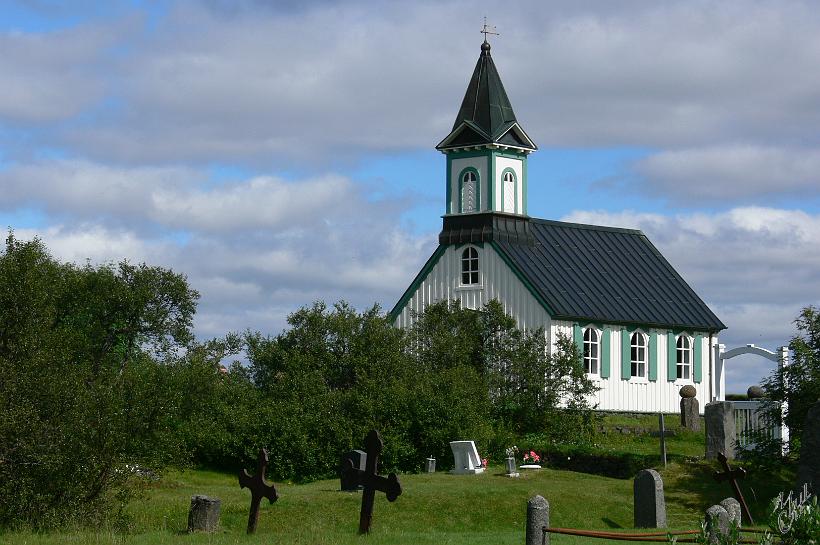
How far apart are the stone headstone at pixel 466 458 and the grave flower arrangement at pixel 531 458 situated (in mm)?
1792

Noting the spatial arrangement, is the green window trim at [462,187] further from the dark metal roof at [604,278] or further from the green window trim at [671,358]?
the green window trim at [671,358]

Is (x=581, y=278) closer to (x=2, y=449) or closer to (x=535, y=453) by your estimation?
(x=535, y=453)

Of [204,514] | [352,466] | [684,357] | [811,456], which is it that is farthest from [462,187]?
[811,456]

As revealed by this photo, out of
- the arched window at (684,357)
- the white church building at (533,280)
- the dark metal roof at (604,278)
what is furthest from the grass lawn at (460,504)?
the arched window at (684,357)

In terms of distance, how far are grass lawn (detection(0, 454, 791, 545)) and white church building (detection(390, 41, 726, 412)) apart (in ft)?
47.7

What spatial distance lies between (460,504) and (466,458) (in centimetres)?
522

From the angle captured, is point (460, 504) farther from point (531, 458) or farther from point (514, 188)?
point (514, 188)

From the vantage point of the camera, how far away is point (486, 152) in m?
49.1

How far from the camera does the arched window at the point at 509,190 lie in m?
49.5

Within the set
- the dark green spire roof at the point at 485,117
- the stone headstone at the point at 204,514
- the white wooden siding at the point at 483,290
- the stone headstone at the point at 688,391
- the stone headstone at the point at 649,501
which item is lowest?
the stone headstone at the point at 204,514

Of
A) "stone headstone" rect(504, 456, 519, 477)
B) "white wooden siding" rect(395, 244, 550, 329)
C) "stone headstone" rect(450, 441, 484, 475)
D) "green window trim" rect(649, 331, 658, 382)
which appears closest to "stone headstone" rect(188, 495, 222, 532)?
"stone headstone" rect(504, 456, 519, 477)

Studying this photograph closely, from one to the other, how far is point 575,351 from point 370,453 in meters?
23.9

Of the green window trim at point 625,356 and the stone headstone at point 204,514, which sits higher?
the green window trim at point 625,356

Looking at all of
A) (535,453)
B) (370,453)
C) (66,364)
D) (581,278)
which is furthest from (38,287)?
(581,278)
